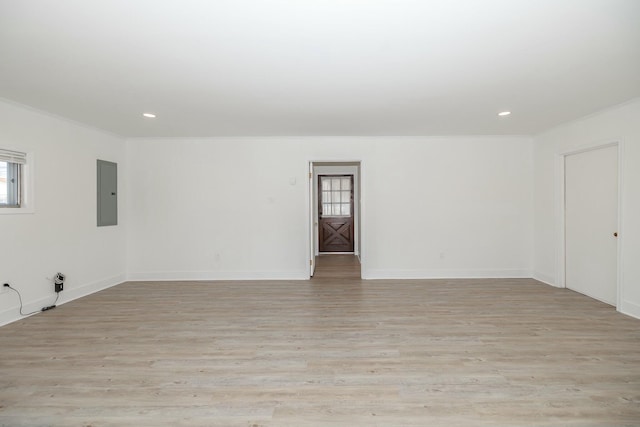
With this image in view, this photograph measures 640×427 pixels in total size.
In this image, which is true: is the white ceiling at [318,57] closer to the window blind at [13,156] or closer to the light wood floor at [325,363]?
the window blind at [13,156]

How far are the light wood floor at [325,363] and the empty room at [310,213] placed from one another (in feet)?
0.08

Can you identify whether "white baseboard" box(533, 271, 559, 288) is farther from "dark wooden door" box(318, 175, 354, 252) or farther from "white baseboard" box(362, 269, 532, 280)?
"dark wooden door" box(318, 175, 354, 252)

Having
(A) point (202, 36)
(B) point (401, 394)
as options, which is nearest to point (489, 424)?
(B) point (401, 394)

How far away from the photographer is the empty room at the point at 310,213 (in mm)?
1913

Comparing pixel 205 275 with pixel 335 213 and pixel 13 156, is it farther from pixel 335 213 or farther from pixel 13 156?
pixel 335 213

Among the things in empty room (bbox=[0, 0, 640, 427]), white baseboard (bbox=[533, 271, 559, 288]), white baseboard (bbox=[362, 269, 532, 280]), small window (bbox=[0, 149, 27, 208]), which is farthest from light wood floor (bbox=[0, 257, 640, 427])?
small window (bbox=[0, 149, 27, 208])

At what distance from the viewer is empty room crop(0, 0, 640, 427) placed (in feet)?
6.28

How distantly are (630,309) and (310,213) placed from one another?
4302mm

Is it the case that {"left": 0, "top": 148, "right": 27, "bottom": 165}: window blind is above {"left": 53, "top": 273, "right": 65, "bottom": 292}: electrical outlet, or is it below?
above

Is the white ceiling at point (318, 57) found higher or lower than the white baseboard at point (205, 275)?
higher

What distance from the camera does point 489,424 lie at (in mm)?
1746

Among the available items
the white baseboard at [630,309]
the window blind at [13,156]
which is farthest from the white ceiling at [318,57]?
the white baseboard at [630,309]

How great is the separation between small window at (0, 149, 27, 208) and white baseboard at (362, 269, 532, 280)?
4781mm

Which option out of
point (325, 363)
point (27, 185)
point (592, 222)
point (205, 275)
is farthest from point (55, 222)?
point (592, 222)
